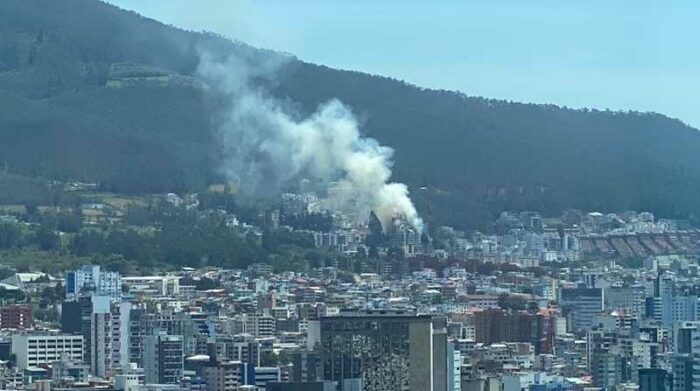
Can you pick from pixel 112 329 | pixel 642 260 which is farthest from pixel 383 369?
pixel 642 260

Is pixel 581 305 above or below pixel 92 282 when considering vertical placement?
below

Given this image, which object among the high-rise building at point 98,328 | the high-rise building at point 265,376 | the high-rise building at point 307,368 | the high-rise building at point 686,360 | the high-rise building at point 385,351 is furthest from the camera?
the high-rise building at point 98,328

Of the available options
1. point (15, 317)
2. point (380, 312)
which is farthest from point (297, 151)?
point (380, 312)

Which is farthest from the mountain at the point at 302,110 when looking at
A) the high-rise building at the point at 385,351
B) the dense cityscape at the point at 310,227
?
the high-rise building at the point at 385,351

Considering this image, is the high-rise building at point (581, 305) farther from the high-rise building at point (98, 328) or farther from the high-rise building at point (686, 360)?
the high-rise building at point (686, 360)

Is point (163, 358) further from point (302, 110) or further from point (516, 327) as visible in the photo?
point (302, 110)

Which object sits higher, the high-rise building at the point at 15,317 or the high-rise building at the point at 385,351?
the high-rise building at the point at 15,317
